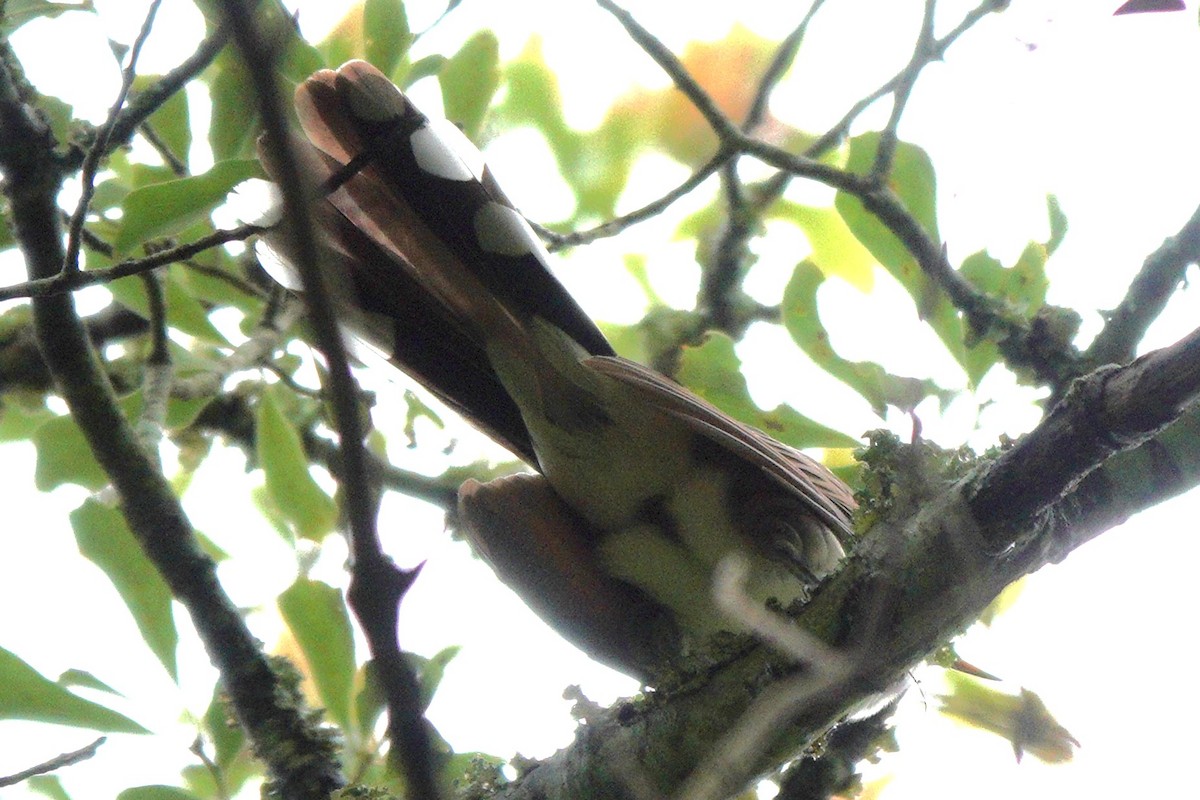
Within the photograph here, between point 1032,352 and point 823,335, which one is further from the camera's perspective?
point 823,335

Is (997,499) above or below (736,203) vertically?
below

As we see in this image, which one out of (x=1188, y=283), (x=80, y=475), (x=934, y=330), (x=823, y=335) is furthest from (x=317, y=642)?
(x=1188, y=283)

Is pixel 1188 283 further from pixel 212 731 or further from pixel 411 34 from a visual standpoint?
pixel 212 731

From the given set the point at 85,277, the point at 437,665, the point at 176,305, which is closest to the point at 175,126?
the point at 176,305

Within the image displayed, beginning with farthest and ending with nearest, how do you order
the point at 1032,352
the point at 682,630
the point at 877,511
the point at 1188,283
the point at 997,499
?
the point at 682,630 < the point at 1032,352 < the point at 1188,283 < the point at 877,511 < the point at 997,499

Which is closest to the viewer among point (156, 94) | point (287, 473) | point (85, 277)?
point (85, 277)

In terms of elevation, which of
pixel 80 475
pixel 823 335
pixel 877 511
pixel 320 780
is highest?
pixel 823 335

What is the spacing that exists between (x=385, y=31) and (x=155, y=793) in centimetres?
180

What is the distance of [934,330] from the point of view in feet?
9.47

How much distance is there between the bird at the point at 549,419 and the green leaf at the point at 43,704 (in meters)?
0.90

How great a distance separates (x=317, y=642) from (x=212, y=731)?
1.00ft

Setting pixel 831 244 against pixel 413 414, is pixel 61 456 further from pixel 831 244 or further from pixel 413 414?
pixel 831 244

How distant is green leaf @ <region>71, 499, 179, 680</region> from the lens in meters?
2.69

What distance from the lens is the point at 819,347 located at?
9.45 ft
